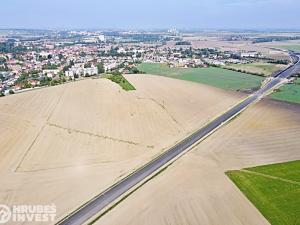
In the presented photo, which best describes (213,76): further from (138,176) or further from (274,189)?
(138,176)

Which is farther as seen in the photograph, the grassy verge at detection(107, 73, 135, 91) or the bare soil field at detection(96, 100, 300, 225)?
the grassy verge at detection(107, 73, 135, 91)

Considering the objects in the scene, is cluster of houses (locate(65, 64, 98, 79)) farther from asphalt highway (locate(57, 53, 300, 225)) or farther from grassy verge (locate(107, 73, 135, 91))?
asphalt highway (locate(57, 53, 300, 225))

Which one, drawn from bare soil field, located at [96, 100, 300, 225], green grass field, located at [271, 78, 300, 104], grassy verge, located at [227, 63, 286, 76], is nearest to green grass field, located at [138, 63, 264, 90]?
grassy verge, located at [227, 63, 286, 76]

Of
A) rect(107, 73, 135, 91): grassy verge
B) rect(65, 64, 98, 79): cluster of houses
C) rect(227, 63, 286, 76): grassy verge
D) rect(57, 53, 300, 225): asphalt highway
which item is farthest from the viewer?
rect(227, 63, 286, 76): grassy verge

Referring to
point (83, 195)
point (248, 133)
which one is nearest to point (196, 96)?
point (248, 133)

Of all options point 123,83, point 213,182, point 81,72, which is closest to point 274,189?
point 213,182

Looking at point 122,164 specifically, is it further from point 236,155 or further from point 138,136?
point 236,155
